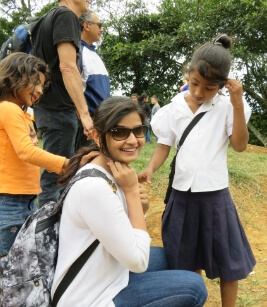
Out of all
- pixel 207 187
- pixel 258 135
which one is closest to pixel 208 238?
pixel 207 187

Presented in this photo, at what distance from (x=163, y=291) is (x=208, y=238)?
0.51 metres

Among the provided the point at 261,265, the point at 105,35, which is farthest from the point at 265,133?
the point at 261,265

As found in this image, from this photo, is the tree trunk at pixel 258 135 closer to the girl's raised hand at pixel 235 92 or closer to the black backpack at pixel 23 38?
the black backpack at pixel 23 38

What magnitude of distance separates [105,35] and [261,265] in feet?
38.8

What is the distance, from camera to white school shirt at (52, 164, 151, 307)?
1.35 m

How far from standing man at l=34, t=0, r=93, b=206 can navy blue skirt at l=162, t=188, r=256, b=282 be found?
88cm

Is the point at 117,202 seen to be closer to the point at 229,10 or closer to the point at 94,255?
the point at 94,255

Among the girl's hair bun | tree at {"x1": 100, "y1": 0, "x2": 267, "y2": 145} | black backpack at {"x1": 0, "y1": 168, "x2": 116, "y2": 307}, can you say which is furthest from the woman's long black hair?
tree at {"x1": 100, "y1": 0, "x2": 267, "y2": 145}

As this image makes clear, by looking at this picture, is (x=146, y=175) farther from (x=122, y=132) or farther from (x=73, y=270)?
(x=73, y=270)

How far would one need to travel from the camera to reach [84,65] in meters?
2.68

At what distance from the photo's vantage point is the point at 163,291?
1.53 meters

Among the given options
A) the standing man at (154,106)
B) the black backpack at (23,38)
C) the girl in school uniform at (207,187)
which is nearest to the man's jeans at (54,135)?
the black backpack at (23,38)

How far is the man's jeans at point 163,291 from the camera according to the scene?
1.49 meters

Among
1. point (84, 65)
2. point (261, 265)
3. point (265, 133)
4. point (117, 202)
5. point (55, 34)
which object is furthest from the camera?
point (265, 133)
